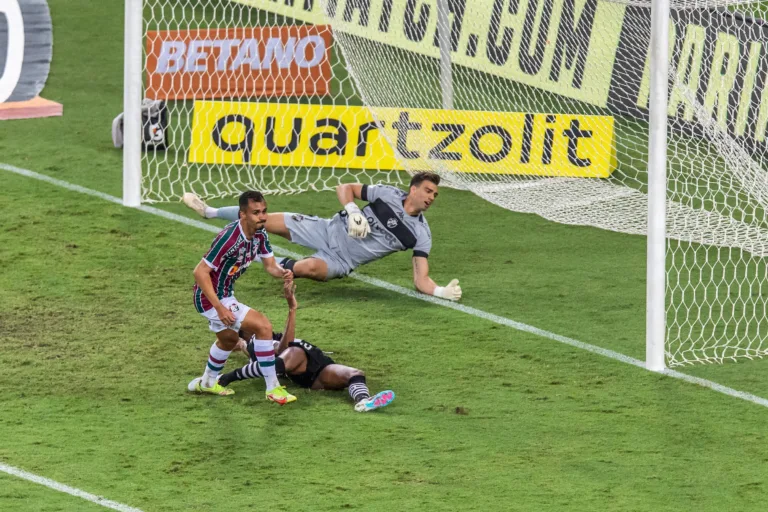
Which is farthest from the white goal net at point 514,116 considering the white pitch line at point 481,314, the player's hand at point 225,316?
the player's hand at point 225,316

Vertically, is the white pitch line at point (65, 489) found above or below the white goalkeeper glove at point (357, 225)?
below

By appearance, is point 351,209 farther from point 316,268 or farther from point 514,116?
point 514,116

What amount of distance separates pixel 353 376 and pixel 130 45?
4635 mm

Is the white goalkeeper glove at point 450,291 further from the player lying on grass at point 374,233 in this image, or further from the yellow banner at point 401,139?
the yellow banner at point 401,139

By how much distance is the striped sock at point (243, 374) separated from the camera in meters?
7.68

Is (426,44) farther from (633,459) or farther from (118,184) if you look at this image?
(633,459)

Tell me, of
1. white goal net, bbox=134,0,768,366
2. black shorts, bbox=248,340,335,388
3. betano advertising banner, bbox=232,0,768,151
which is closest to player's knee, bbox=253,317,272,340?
black shorts, bbox=248,340,335,388

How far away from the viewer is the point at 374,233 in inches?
386

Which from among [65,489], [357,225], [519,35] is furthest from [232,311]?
[519,35]

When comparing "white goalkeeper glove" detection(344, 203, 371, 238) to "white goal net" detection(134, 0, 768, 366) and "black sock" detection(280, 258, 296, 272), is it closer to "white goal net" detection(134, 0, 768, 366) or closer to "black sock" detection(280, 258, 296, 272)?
"black sock" detection(280, 258, 296, 272)

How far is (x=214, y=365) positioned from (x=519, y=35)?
6443 mm

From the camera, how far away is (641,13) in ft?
39.5

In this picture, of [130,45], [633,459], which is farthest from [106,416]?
[130,45]

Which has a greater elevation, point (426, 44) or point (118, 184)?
point (426, 44)
